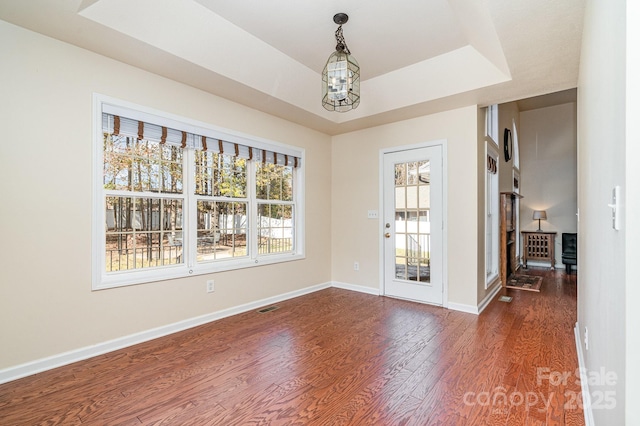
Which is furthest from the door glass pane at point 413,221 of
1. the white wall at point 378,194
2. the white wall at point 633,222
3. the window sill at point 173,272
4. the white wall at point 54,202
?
the white wall at point 633,222

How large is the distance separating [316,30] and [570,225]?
22.6 feet

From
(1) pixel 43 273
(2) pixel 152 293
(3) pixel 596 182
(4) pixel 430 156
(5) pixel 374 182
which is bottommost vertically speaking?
(2) pixel 152 293

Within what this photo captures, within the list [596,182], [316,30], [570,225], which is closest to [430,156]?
[316,30]

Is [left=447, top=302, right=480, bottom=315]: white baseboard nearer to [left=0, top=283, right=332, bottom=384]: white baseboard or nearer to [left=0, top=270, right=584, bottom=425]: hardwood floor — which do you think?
[left=0, top=270, right=584, bottom=425]: hardwood floor

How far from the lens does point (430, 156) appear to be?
3945 mm

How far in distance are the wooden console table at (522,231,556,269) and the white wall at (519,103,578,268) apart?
0.26 metres

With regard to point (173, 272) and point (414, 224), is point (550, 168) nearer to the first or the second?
point (414, 224)

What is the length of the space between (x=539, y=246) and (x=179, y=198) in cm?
724

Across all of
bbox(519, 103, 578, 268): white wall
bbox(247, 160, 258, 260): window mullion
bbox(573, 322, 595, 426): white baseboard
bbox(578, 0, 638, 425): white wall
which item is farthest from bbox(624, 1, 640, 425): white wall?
bbox(519, 103, 578, 268): white wall

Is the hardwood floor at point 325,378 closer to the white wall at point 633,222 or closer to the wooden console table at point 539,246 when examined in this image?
the white wall at point 633,222

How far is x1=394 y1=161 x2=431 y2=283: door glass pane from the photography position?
13.2ft

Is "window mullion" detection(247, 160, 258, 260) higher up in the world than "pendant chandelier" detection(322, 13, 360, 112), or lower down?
lower down

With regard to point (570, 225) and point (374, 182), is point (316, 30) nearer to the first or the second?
point (374, 182)

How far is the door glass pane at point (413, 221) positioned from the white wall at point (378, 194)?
0.30 meters
